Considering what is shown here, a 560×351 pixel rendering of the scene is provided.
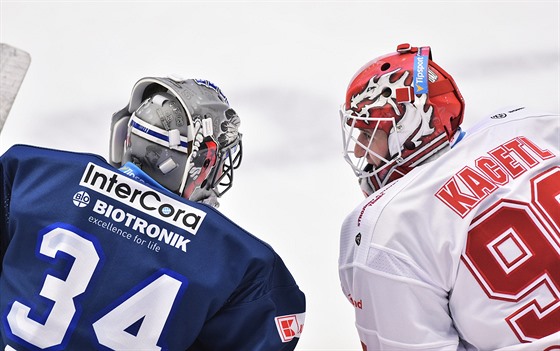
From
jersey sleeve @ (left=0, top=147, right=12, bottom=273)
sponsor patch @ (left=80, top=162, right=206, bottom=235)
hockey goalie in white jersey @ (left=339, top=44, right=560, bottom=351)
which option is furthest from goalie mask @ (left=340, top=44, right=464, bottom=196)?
jersey sleeve @ (left=0, top=147, right=12, bottom=273)

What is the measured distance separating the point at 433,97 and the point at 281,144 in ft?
4.21

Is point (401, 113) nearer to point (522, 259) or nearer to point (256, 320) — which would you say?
point (522, 259)

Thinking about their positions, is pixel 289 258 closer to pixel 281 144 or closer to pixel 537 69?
pixel 281 144

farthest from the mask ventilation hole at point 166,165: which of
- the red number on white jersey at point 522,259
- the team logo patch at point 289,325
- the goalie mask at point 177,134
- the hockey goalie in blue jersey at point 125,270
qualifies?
the red number on white jersey at point 522,259

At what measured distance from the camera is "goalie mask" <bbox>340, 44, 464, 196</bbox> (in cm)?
248

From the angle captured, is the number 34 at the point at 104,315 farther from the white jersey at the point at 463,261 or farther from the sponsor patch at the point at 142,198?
the white jersey at the point at 463,261

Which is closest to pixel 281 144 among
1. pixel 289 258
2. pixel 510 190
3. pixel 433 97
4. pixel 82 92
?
pixel 289 258

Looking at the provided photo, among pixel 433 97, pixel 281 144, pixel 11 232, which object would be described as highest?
pixel 433 97

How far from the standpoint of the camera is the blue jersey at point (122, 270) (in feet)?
6.35

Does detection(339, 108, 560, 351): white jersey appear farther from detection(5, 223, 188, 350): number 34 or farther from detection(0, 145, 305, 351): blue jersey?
detection(5, 223, 188, 350): number 34

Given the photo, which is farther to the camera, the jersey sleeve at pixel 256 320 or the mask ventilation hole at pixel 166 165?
the mask ventilation hole at pixel 166 165

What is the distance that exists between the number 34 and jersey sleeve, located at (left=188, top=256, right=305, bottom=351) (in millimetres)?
171

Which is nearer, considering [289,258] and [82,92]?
[289,258]

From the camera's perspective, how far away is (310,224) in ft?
10.8
